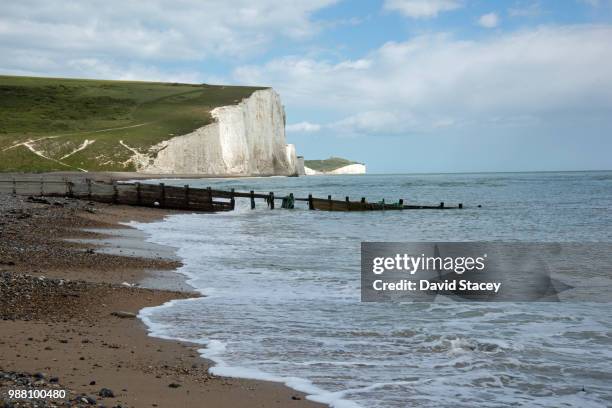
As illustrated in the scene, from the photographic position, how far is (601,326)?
A: 9.27 meters

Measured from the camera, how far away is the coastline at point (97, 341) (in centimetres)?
581

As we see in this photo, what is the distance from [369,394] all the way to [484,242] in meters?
18.3

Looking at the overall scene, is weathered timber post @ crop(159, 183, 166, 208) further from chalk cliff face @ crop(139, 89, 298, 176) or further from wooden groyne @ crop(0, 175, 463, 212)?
chalk cliff face @ crop(139, 89, 298, 176)

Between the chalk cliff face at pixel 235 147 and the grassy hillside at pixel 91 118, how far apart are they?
8.62 ft

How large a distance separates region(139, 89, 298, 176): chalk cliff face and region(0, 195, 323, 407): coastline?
309 ft

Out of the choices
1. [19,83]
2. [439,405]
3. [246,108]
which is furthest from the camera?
[19,83]

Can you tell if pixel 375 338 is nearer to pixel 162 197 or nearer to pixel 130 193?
pixel 162 197

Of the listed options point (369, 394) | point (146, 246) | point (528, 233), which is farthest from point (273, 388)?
point (528, 233)

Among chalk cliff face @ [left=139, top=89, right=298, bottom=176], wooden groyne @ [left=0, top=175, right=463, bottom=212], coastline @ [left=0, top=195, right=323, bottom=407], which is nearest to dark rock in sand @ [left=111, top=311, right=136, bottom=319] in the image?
coastline @ [left=0, top=195, right=323, bottom=407]

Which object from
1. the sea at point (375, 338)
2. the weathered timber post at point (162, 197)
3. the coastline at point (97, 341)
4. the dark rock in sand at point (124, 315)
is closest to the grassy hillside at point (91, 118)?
the weathered timber post at point (162, 197)

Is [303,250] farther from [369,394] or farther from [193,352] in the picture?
[369,394]

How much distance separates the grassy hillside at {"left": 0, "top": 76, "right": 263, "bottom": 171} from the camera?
330ft

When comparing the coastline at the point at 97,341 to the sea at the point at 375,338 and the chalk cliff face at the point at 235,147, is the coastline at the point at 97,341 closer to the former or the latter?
the sea at the point at 375,338

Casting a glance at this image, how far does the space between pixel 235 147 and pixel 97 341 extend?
115342 mm
